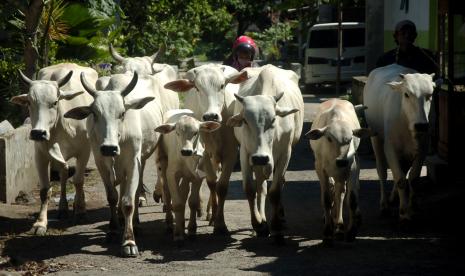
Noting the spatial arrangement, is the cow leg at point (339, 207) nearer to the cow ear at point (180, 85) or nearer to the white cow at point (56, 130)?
the cow ear at point (180, 85)

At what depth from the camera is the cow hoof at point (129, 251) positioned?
9258 millimetres

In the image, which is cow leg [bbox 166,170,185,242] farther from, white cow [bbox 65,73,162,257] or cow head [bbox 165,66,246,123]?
cow head [bbox 165,66,246,123]

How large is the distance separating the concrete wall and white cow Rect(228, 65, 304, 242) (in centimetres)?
331

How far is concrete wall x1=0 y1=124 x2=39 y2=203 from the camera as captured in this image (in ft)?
39.9

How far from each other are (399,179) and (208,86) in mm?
2285

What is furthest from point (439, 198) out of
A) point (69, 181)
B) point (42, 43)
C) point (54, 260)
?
point (42, 43)

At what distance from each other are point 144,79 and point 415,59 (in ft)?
10.7

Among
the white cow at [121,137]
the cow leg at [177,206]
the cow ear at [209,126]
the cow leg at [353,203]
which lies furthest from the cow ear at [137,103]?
the cow leg at [353,203]

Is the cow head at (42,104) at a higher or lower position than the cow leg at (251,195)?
higher

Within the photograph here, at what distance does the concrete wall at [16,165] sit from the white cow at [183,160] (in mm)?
2936

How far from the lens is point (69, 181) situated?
550 inches

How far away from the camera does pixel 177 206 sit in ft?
31.9

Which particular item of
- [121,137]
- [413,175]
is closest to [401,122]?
[413,175]

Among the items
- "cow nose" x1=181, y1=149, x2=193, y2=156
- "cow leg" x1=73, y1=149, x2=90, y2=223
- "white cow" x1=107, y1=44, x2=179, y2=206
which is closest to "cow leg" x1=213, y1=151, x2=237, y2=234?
"white cow" x1=107, y1=44, x2=179, y2=206
